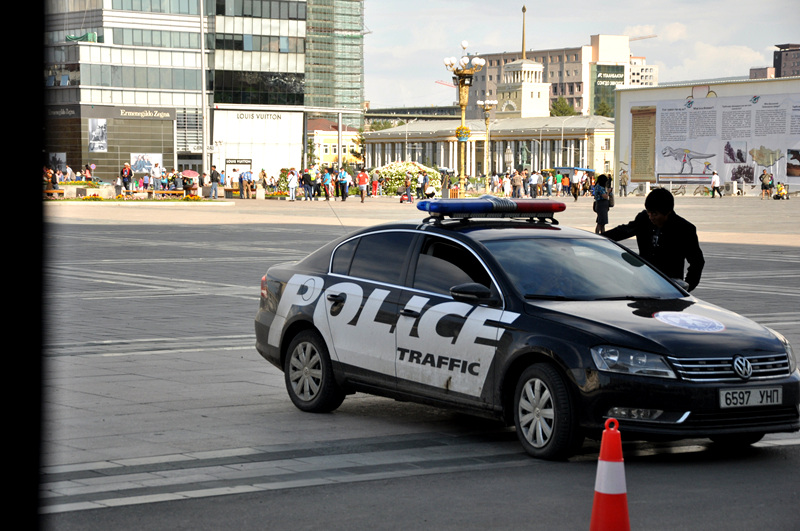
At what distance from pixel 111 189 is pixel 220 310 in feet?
171

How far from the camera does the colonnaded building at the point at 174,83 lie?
94.9m

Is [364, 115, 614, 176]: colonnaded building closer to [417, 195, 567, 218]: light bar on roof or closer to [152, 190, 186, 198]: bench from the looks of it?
Answer: [152, 190, 186, 198]: bench

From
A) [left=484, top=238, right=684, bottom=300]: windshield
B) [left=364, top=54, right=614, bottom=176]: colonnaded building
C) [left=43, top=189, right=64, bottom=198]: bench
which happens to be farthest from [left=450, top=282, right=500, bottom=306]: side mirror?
[left=364, top=54, right=614, bottom=176]: colonnaded building

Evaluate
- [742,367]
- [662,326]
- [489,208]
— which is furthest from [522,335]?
[489,208]

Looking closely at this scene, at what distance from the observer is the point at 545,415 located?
22.7 feet

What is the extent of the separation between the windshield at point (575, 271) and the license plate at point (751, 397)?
1.11 metres

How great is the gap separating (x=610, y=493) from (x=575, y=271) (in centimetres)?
297

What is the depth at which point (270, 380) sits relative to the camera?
9.93m

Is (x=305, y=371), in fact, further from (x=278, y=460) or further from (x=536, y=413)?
(x=536, y=413)

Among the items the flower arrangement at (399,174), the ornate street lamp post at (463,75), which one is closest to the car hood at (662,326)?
the ornate street lamp post at (463,75)

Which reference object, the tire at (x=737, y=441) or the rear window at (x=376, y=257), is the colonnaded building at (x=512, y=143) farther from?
the tire at (x=737, y=441)

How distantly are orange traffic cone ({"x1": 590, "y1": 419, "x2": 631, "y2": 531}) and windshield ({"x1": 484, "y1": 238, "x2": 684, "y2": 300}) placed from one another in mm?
2414

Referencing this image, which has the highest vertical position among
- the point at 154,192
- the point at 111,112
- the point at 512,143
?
the point at 111,112

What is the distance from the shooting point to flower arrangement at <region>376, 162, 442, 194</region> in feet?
233
